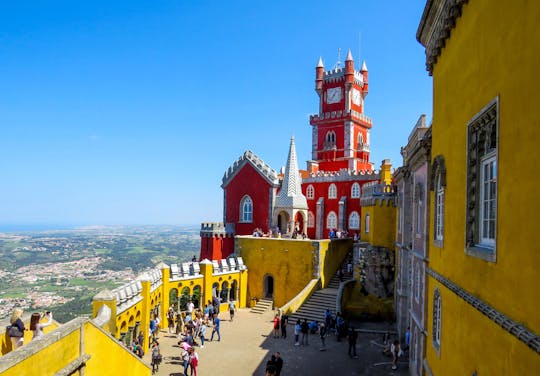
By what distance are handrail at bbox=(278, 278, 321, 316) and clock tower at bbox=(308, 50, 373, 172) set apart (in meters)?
15.5

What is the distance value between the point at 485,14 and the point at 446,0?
7.29ft

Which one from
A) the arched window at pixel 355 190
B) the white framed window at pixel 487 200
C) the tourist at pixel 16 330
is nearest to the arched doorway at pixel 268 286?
the arched window at pixel 355 190

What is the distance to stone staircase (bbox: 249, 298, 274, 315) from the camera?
2712 cm

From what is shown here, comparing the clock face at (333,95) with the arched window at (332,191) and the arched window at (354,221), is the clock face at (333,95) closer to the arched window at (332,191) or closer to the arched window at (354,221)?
the arched window at (332,191)

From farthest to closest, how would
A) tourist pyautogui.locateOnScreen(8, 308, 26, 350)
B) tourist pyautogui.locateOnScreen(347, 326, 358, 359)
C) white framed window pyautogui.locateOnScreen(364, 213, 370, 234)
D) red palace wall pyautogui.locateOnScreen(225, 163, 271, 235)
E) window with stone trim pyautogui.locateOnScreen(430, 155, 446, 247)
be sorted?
red palace wall pyautogui.locateOnScreen(225, 163, 271, 235) < white framed window pyautogui.locateOnScreen(364, 213, 370, 234) < tourist pyautogui.locateOnScreen(347, 326, 358, 359) < window with stone trim pyautogui.locateOnScreen(430, 155, 446, 247) < tourist pyautogui.locateOnScreen(8, 308, 26, 350)

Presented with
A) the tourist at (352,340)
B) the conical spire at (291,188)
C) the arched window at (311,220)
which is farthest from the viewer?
the arched window at (311,220)

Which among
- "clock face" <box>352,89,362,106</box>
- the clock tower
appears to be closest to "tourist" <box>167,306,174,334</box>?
the clock tower

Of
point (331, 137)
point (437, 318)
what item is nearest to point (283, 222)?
point (331, 137)

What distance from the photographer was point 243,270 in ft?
93.8

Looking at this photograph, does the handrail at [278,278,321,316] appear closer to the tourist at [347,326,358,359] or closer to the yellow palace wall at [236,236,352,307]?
the yellow palace wall at [236,236,352,307]

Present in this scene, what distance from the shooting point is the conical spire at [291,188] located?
32.8 m

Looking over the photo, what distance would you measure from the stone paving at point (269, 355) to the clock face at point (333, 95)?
2628 centimetres

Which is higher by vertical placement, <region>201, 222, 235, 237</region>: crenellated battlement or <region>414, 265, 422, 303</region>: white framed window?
<region>201, 222, 235, 237</region>: crenellated battlement

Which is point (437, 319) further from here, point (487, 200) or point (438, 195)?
point (487, 200)
